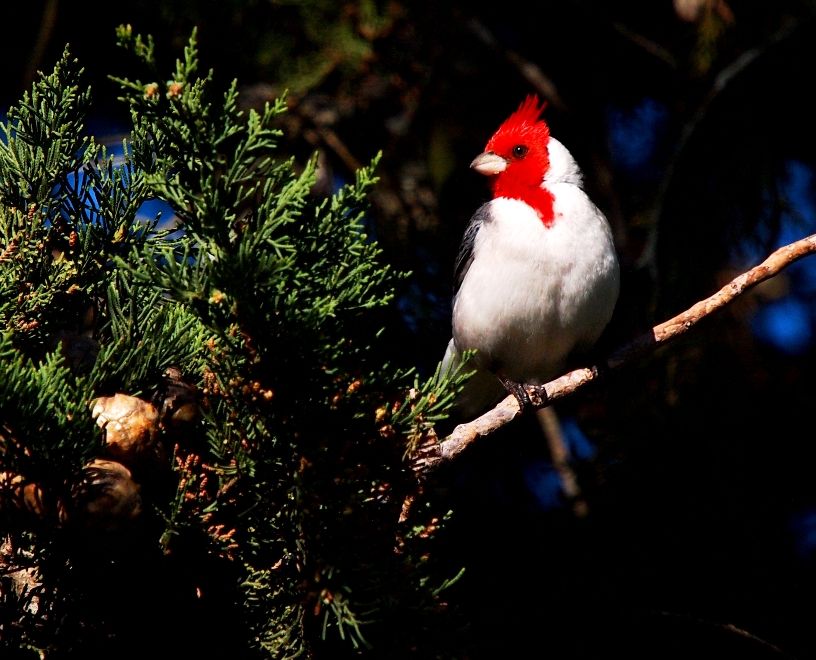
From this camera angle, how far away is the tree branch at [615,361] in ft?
6.75

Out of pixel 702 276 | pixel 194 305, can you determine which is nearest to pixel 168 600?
pixel 194 305

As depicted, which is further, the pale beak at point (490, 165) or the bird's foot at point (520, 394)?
the pale beak at point (490, 165)

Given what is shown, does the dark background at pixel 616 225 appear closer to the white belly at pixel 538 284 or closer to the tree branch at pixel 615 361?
the white belly at pixel 538 284

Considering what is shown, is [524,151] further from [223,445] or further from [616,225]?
[223,445]

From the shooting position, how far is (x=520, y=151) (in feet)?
12.6

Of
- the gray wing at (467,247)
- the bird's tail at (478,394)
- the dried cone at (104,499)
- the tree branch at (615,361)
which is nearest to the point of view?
the dried cone at (104,499)

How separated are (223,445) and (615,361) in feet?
4.57

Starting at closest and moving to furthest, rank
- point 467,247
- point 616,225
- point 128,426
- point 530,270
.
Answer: point 128,426 < point 530,270 < point 467,247 < point 616,225

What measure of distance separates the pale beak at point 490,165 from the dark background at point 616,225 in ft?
1.33

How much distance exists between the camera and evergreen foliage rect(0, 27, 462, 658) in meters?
1.59

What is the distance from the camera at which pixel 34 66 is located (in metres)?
4.20

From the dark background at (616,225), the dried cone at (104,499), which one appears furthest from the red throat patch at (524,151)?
the dried cone at (104,499)

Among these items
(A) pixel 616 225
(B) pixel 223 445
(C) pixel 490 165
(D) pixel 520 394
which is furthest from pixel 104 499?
(A) pixel 616 225

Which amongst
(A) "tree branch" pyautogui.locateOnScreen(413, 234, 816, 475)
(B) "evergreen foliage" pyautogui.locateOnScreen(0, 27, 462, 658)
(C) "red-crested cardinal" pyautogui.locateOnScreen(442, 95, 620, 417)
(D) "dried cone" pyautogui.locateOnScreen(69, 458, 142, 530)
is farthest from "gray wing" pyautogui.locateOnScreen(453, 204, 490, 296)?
(D) "dried cone" pyautogui.locateOnScreen(69, 458, 142, 530)
